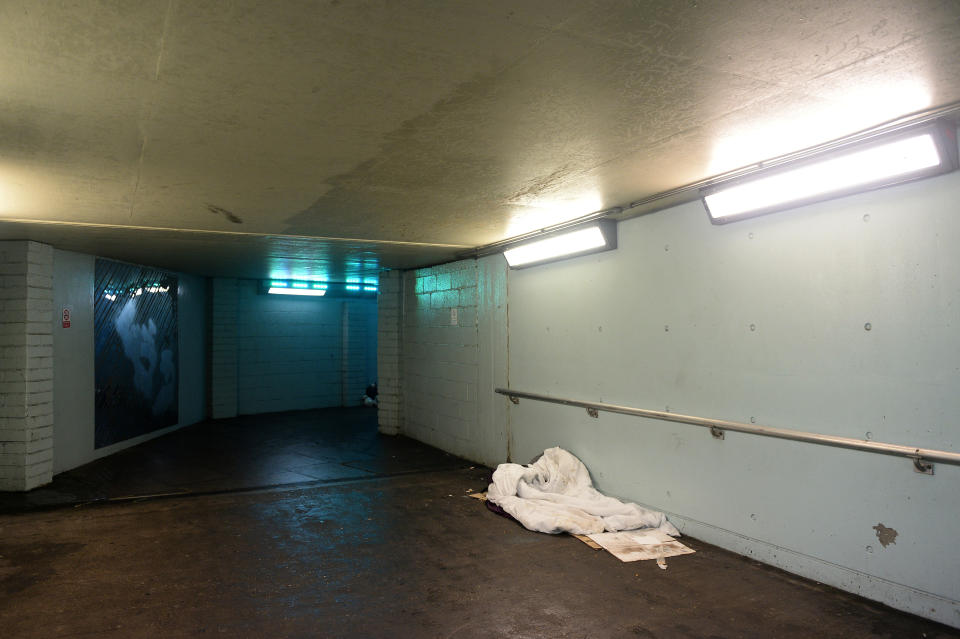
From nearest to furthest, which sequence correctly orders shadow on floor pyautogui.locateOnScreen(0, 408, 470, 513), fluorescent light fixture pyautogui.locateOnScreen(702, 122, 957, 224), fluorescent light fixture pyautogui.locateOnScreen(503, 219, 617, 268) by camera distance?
1. fluorescent light fixture pyautogui.locateOnScreen(702, 122, 957, 224)
2. fluorescent light fixture pyautogui.locateOnScreen(503, 219, 617, 268)
3. shadow on floor pyautogui.locateOnScreen(0, 408, 470, 513)

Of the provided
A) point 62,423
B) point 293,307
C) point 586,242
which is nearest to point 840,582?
point 586,242

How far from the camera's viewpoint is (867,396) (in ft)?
A: 10.8

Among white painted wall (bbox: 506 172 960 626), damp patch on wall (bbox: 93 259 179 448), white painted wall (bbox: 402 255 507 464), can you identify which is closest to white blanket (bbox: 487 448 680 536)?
white painted wall (bbox: 506 172 960 626)

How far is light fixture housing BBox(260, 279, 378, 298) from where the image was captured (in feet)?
38.3

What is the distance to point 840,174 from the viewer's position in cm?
329

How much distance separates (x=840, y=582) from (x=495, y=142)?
323 centimetres

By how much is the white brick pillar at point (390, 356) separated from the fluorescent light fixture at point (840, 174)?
6.03 m

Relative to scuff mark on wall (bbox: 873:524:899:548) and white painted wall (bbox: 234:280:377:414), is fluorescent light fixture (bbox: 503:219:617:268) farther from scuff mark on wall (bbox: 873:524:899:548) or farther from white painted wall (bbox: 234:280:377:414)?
white painted wall (bbox: 234:280:377:414)

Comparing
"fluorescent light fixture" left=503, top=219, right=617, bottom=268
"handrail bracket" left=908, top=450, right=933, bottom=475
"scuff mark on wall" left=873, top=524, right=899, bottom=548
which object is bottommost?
"scuff mark on wall" left=873, top=524, right=899, bottom=548

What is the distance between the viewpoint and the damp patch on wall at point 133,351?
7535 millimetres

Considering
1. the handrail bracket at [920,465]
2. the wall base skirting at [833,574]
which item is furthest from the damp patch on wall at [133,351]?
the handrail bracket at [920,465]

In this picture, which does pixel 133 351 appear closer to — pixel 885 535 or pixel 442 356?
pixel 442 356

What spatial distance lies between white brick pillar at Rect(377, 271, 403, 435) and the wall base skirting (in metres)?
5.57

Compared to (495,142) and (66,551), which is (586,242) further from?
(66,551)
